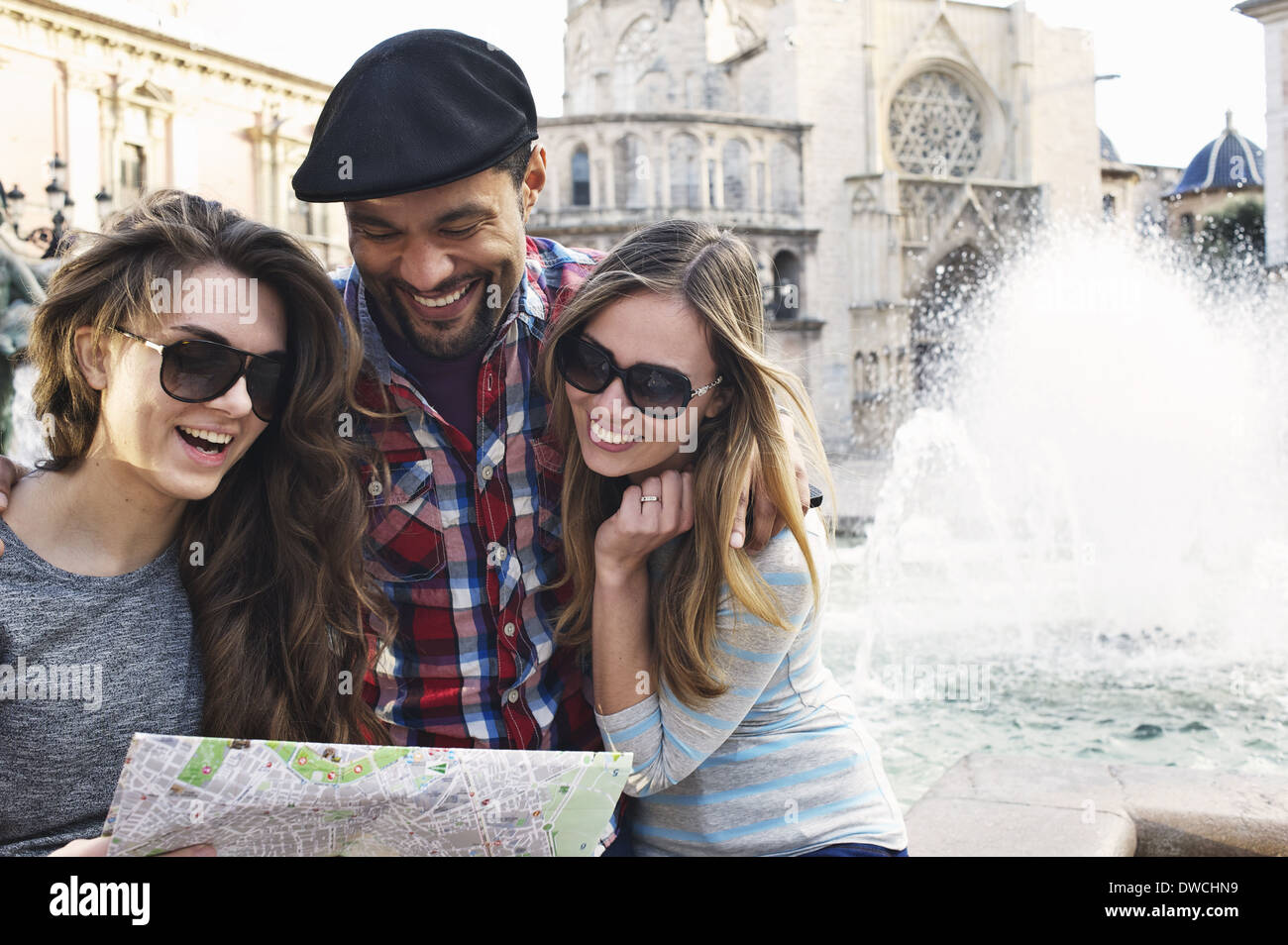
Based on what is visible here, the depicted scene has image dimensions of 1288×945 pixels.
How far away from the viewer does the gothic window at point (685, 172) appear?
3216cm

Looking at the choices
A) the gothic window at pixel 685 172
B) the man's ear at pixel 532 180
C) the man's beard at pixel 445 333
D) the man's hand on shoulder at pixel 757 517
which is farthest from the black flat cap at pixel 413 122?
the gothic window at pixel 685 172

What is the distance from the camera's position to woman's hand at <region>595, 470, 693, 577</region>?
220 centimetres

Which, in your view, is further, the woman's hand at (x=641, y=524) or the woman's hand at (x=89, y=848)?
the woman's hand at (x=641, y=524)

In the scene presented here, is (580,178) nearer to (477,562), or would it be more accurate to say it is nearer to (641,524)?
(477,562)

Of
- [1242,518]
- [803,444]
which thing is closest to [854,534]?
[1242,518]

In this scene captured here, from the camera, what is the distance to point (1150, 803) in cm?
353

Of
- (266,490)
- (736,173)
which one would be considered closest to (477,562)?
(266,490)

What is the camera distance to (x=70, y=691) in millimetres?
2059

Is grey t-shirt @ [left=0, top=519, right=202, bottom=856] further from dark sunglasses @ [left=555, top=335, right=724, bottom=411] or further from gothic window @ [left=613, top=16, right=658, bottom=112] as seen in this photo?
gothic window @ [left=613, top=16, right=658, bottom=112]

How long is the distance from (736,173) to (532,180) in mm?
31945

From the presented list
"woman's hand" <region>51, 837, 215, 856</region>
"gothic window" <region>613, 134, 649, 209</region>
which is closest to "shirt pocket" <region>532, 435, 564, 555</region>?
"woman's hand" <region>51, 837, 215, 856</region>

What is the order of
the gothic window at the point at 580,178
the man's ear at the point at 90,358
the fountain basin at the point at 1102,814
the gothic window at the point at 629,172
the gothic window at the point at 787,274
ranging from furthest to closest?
1. the gothic window at the point at 787,274
2. the gothic window at the point at 580,178
3. the gothic window at the point at 629,172
4. the fountain basin at the point at 1102,814
5. the man's ear at the point at 90,358

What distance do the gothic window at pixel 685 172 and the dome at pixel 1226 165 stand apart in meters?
22.9

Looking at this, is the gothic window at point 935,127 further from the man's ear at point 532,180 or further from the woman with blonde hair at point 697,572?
the woman with blonde hair at point 697,572
